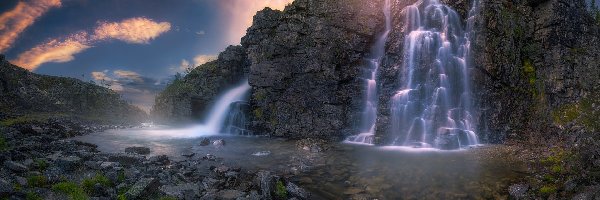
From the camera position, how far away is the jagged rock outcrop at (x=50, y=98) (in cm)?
5128

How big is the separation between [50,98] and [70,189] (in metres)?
60.9

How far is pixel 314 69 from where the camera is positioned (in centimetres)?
3584

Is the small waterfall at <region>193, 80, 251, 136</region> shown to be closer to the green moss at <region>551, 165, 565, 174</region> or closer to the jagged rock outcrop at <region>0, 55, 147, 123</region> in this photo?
the jagged rock outcrop at <region>0, 55, 147, 123</region>

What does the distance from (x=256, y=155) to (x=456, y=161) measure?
13.4 metres

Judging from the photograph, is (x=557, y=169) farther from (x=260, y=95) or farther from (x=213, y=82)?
(x=213, y=82)

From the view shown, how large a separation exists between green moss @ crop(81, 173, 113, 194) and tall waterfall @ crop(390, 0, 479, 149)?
2364 cm

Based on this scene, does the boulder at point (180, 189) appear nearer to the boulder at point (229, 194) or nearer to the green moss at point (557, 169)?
the boulder at point (229, 194)

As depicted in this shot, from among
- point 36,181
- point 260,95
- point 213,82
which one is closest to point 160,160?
point 36,181

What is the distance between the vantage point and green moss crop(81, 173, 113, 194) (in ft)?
38.4

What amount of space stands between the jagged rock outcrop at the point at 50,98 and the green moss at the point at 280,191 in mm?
40577

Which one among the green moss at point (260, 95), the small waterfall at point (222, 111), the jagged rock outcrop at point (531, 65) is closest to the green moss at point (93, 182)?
the green moss at point (260, 95)

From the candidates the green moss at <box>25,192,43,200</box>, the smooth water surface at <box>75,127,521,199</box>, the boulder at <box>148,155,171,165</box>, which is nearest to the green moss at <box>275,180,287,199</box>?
the smooth water surface at <box>75,127,521,199</box>

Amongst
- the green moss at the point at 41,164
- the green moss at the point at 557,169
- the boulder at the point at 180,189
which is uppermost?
the green moss at the point at 557,169

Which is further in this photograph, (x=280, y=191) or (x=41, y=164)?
(x=41, y=164)
